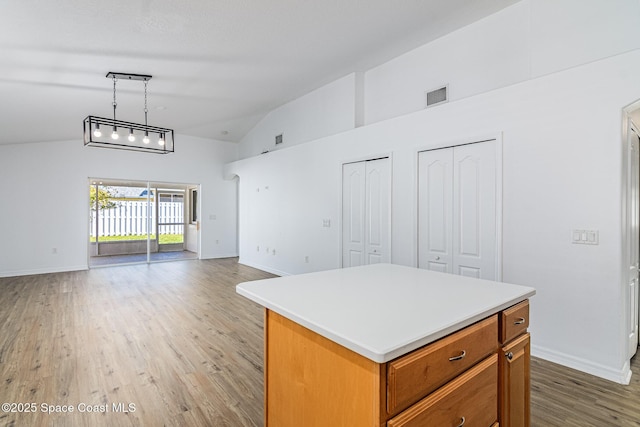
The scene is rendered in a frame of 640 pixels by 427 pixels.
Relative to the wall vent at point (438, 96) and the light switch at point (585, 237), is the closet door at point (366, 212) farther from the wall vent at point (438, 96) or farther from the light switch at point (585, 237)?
the light switch at point (585, 237)

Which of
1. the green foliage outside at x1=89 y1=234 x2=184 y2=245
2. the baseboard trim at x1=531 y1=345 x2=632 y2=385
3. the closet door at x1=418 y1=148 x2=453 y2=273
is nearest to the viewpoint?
the baseboard trim at x1=531 y1=345 x2=632 y2=385

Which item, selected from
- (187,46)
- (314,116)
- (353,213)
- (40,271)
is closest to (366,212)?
(353,213)

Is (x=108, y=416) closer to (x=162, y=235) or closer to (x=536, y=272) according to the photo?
(x=536, y=272)

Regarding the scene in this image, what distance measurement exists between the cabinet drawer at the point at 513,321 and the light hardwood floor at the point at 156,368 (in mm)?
946

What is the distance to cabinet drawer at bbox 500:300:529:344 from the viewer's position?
4.75ft

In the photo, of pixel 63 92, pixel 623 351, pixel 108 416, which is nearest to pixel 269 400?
pixel 108 416

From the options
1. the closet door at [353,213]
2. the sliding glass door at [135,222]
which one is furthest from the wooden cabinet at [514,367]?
the sliding glass door at [135,222]

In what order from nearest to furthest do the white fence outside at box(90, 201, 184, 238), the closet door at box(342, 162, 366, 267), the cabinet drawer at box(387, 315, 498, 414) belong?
1. the cabinet drawer at box(387, 315, 498, 414)
2. the closet door at box(342, 162, 366, 267)
3. the white fence outside at box(90, 201, 184, 238)

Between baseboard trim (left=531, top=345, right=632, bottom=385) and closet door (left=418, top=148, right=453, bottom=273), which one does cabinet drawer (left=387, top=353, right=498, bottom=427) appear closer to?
baseboard trim (left=531, top=345, right=632, bottom=385)

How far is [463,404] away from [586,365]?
2217 millimetres

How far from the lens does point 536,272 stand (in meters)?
2.95

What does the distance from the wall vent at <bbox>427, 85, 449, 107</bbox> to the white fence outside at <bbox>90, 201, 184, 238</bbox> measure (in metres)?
7.08

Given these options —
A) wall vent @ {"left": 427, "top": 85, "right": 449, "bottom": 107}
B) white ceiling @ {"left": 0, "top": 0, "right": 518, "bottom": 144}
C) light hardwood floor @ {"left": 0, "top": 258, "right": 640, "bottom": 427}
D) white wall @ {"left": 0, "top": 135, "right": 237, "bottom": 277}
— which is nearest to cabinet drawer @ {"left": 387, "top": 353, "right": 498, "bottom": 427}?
light hardwood floor @ {"left": 0, "top": 258, "right": 640, "bottom": 427}

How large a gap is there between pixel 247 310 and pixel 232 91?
350cm
